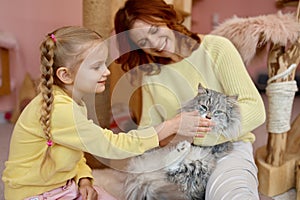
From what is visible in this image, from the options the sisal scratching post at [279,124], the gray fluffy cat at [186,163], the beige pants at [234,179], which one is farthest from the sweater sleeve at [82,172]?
the sisal scratching post at [279,124]

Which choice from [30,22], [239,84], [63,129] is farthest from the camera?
[30,22]

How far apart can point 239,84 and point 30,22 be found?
164cm

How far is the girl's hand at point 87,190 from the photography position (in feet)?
3.38

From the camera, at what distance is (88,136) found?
91 centimetres

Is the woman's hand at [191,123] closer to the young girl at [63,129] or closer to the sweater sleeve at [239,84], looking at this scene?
the young girl at [63,129]

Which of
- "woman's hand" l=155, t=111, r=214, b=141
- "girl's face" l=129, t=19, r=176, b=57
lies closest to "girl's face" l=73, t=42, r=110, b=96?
"woman's hand" l=155, t=111, r=214, b=141

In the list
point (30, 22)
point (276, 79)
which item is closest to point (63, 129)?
point (276, 79)

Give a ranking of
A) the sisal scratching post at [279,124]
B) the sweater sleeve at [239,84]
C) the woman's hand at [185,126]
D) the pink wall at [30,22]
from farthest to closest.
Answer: the pink wall at [30,22] < the sisal scratching post at [279,124] < the sweater sleeve at [239,84] < the woman's hand at [185,126]

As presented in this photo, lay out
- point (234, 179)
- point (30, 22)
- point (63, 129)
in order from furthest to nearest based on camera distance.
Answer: point (30, 22)
point (234, 179)
point (63, 129)

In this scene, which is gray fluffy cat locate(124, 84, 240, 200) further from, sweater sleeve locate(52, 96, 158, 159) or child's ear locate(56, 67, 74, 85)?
child's ear locate(56, 67, 74, 85)

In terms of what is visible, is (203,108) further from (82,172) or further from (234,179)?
(82,172)

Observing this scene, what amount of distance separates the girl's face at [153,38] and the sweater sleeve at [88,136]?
0.41m

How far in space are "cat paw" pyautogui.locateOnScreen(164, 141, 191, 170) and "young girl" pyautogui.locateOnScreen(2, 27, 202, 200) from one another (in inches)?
3.5

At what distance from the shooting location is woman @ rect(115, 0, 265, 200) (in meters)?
1.20
